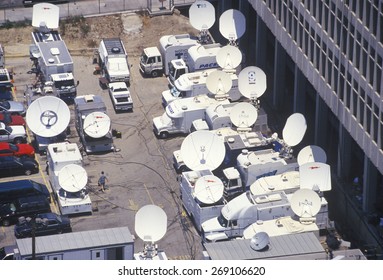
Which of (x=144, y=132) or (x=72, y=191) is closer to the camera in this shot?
(x=72, y=191)

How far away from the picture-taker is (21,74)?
383 ft

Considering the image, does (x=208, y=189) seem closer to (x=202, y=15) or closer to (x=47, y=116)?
(x=47, y=116)

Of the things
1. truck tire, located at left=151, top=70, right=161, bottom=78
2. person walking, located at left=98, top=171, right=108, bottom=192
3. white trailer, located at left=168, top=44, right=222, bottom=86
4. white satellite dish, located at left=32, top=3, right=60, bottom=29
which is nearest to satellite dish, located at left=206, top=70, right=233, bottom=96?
white trailer, located at left=168, top=44, right=222, bottom=86

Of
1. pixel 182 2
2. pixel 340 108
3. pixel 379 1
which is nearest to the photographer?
pixel 379 1

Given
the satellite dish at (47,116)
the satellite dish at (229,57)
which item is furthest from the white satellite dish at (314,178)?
the satellite dish at (229,57)

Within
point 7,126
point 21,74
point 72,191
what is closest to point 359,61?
point 72,191

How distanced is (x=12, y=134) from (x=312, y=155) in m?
26.4

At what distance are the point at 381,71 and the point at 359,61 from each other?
4.23 m

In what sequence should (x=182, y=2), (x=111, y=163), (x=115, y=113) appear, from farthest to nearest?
1. (x=182, y=2)
2. (x=115, y=113)
3. (x=111, y=163)

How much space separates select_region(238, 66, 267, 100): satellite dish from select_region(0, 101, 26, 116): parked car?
19787mm

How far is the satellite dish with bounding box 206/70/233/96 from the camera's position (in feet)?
342

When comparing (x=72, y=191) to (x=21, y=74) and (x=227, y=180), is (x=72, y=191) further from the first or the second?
(x=21, y=74)

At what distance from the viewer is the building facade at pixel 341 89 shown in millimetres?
85688

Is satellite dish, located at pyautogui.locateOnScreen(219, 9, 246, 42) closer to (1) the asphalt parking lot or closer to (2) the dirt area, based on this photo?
(1) the asphalt parking lot
